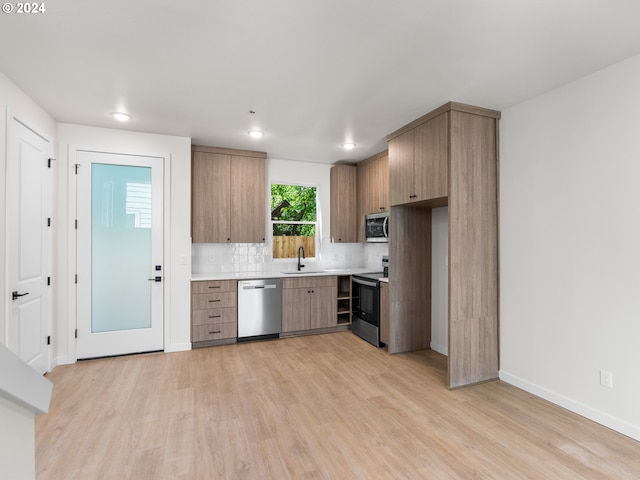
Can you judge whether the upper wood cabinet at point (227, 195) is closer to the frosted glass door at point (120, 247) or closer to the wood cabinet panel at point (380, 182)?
the frosted glass door at point (120, 247)

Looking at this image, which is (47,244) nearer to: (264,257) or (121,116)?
(121,116)

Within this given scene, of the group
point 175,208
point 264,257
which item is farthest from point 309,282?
point 175,208

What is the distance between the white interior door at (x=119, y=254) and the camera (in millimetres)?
3730

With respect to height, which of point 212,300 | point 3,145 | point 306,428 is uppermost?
point 3,145

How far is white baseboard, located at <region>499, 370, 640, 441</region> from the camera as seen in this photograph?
233 centimetres

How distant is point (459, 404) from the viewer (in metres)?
2.79

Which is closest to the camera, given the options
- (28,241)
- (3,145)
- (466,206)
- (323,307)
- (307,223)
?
(3,145)

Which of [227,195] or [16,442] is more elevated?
[227,195]

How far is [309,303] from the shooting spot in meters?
4.75

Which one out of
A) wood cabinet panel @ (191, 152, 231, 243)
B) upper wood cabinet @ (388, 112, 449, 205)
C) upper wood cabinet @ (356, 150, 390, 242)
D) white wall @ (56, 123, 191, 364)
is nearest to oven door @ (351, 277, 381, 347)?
upper wood cabinet @ (356, 150, 390, 242)

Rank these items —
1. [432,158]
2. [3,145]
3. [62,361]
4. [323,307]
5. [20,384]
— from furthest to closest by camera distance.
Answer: [323,307] < [62,361] < [432,158] < [3,145] < [20,384]

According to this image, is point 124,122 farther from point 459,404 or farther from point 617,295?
point 617,295

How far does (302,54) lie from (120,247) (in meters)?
3.07

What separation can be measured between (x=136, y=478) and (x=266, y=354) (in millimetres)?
2119
